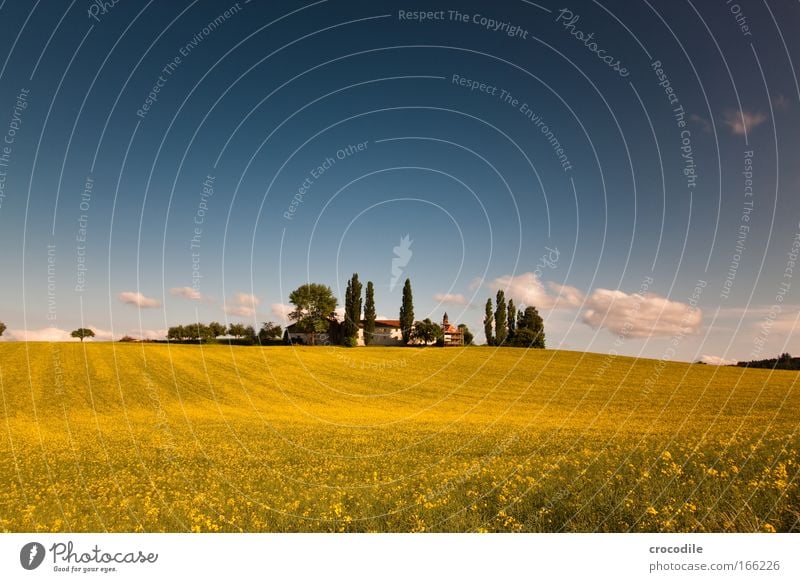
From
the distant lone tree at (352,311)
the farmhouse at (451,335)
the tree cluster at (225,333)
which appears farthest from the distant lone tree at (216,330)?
the farmhouse at (451,335)

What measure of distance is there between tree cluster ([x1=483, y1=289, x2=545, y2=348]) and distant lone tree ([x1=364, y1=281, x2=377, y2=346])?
78.2 feet

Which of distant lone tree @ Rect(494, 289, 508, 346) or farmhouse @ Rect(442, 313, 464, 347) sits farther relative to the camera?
farmhouse @ Rect(442, 313, 464, 347)

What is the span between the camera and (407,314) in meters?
97.0

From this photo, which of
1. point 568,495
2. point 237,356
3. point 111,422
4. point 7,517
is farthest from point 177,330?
point 568,495

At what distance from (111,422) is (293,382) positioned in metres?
24.5

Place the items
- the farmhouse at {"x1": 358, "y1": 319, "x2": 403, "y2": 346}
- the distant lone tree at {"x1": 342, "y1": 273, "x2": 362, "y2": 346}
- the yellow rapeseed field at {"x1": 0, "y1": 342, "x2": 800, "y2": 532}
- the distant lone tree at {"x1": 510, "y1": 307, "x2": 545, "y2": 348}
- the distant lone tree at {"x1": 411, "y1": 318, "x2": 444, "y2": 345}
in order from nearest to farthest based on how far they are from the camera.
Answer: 1. the yellow rapeseed field at {"x1": 0, "y1": 342, "x2": 800, "y2": 532}
2. the distant lone tree at {"x1": 510, "y1": 307, "x2": 545, "y2": 348}
3. the distant lone tree at {"x1": 342, "y1": 273, "x2": 362, "y2": 346}
4. the distant lone tree at {"x1": 411, "y1": 318, "x2": 444, "y2": 345}
5. the farmhouse at {"x1": 358, "y1": 319, "x2": 403, "y2": 346}

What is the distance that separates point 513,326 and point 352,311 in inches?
1186

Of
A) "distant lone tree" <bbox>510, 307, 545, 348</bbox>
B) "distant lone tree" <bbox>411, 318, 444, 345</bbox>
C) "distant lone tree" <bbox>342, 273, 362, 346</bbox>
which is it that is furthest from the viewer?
"distant lone tree" <bbox>411, 318, 444, 345</bbox>

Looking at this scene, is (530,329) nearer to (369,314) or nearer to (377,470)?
(369,314)

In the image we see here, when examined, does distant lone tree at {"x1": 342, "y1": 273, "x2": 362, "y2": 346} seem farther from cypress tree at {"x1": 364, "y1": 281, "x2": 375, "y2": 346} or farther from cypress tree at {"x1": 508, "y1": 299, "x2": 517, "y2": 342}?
cypress tree at {"x1": 508, "y1": 299, "x2": 517, "y2": 342}

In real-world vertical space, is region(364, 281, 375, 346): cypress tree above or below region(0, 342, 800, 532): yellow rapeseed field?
above

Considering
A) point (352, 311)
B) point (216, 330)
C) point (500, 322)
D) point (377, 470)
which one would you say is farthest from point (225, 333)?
point (377, 470)

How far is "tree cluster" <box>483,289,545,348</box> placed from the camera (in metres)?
79.4

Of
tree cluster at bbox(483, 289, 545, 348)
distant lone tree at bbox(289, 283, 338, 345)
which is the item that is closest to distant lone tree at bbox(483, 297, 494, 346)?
tree cluster at bbox(483, 289, 545, 348)
